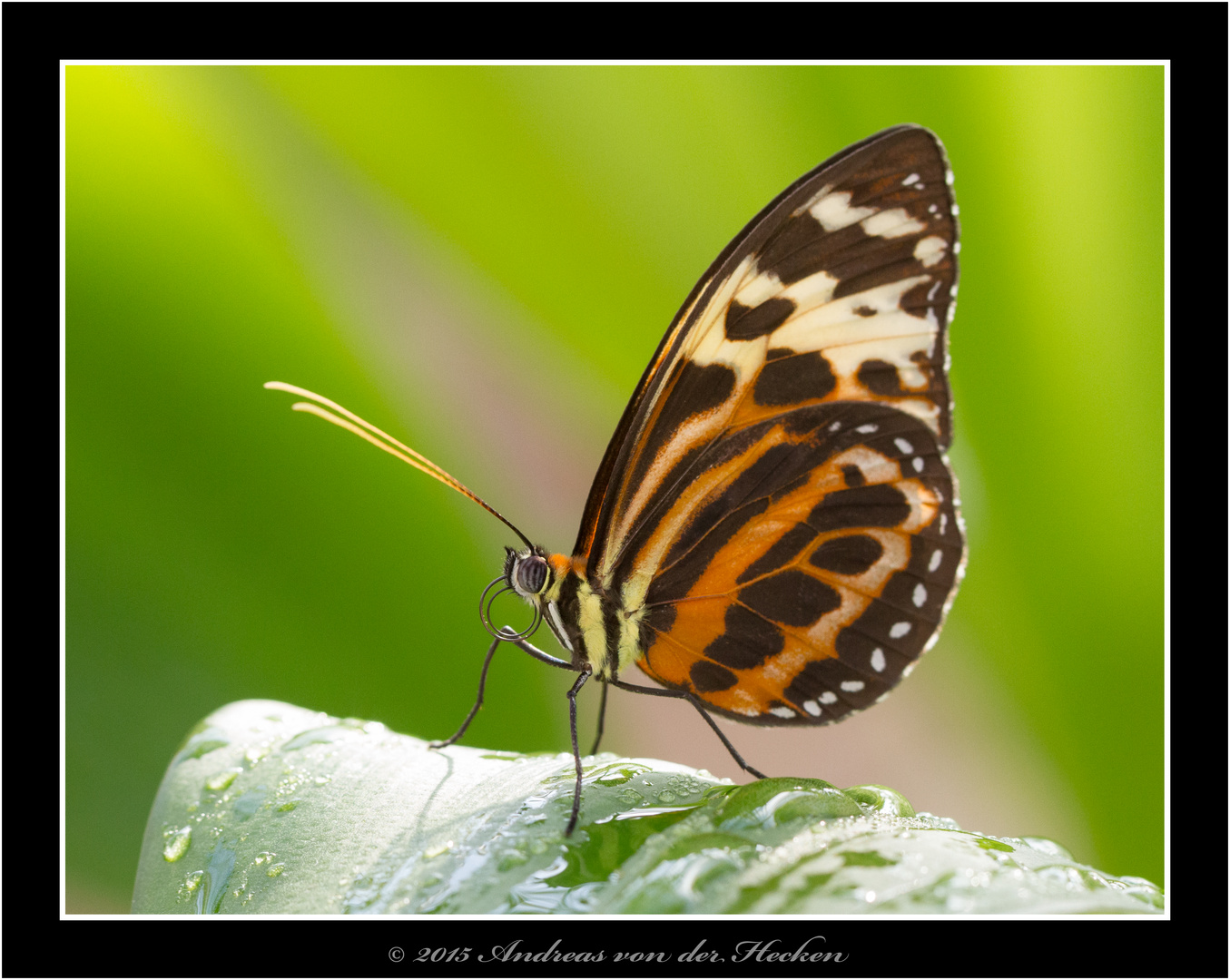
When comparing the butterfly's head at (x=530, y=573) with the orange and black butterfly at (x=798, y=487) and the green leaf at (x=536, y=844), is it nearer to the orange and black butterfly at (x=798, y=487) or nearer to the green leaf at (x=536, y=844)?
the orange and black butterfly at (x=798, y=487)

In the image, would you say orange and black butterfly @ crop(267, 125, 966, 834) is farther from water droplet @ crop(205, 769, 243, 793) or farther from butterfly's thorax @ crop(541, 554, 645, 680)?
water droplet @ crop(205, 769, 243, 793)

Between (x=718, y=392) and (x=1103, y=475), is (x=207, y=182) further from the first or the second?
(x=1103, y=475)

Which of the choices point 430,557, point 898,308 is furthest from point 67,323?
point 898,308

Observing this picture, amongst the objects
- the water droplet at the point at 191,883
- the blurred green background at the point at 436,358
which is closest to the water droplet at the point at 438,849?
the water droplet at the point at 191,883

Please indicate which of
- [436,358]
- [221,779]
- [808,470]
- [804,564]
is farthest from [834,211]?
[221,779]

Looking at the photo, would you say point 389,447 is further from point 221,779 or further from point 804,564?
point 804,564

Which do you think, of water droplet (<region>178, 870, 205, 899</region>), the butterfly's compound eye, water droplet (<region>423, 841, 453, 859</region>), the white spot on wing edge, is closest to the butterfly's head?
the butterfly's compound eye
